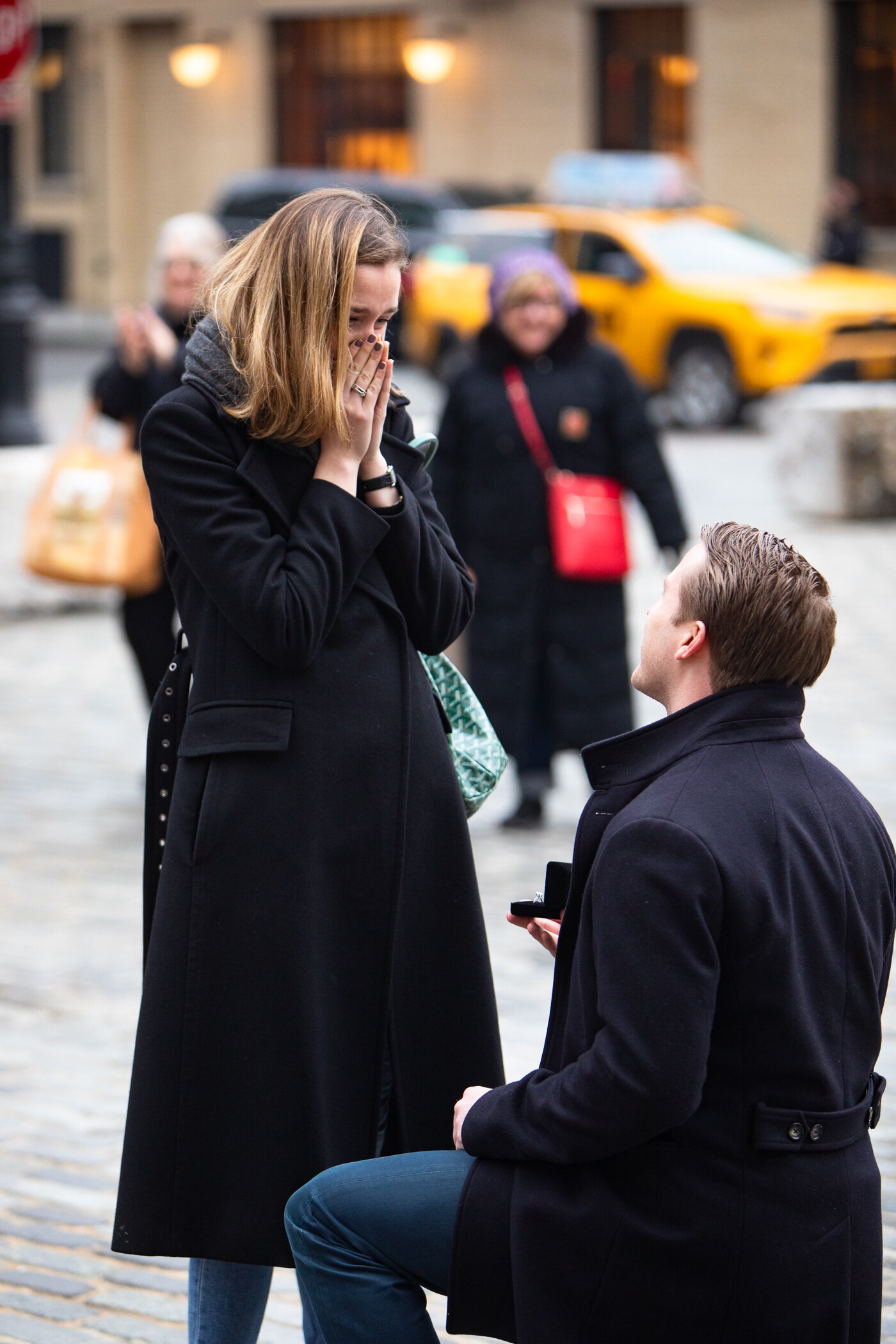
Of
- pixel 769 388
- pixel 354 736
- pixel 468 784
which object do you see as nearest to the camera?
pixel 354 736

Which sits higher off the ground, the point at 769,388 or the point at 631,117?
the point at 631,117

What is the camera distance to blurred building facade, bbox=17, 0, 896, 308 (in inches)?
984

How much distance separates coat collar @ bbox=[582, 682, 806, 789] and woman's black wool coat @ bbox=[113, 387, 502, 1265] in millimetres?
461

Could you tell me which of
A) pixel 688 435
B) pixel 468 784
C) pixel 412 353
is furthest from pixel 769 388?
pixel 468 784

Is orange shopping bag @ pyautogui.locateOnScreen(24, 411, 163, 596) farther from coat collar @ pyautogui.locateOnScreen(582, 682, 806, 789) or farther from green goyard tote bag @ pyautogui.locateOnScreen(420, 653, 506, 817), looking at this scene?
coat collar @ pyautogui.locateOnScreen(582, 682, 806, 789)

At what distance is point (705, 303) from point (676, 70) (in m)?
10.8

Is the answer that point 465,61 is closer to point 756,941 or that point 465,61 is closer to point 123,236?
point 123,236

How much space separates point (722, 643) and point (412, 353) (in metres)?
18.9

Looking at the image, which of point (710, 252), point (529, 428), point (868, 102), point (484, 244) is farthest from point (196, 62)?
point (529, 428)

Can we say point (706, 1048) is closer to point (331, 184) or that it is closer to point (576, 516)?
point (576, 516)

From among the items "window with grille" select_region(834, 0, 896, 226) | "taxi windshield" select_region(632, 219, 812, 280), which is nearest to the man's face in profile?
"taxi windshield" select_region(632, 219, 812, 280)

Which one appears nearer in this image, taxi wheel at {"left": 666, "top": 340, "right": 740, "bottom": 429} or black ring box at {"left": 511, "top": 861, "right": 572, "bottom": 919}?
black ring box at {"left": 511, "top": 861, "right": 572, "bottom": 919}

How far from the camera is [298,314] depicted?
2.44 meters

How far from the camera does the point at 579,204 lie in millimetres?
21156
